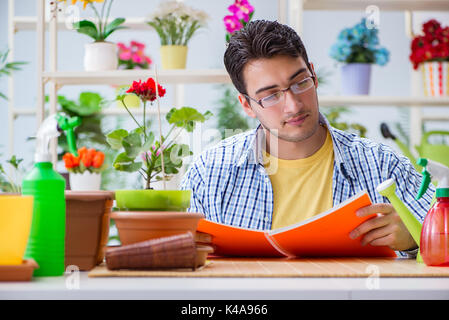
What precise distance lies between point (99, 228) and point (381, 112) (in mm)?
3084

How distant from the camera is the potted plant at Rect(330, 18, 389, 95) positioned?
269cm

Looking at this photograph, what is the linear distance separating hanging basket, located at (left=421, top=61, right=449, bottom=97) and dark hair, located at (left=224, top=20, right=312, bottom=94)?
1219mm

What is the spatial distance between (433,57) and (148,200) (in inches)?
87.6

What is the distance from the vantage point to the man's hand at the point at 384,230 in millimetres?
1104

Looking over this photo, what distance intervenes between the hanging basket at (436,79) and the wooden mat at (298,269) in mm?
1834

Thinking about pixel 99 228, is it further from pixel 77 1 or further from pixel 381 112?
pixel 381 112

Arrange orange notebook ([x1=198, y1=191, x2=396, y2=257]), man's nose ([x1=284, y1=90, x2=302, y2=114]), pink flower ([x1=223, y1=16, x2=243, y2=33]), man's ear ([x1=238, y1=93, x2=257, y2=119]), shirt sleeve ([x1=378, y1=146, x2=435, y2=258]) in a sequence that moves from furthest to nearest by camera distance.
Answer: pink flower ([x1=223, y1=16, x2=243, y2=33]) < man's ear ([x1=238, y1=93, x2=257, y2=119]) < man's nose ([x1=284, y1=90, x2=302, y2=114]) < shirt sleeve ([x1=378, y1=146, x2=435, y2=258]) < orange notebook ([x1=198, y1=191, x2=396, y2=257])

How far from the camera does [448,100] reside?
266 cm

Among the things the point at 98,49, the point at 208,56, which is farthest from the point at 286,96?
the point at 208,56

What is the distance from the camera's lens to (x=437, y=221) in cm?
95

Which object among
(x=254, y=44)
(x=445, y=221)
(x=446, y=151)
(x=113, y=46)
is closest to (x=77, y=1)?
(x=113, y=46)

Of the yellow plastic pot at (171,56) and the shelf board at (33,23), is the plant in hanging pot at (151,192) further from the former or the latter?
the shelf board at (33,23)

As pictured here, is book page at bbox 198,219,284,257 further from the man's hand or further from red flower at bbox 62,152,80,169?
red flower at bbox 62,152,80,169

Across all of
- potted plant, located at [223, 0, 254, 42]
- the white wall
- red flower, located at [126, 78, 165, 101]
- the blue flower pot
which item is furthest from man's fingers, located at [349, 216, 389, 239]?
the white wall
